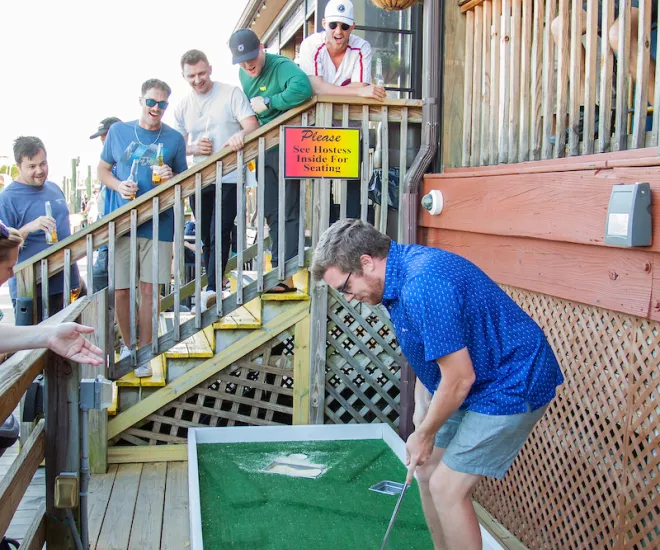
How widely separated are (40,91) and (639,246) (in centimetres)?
5331

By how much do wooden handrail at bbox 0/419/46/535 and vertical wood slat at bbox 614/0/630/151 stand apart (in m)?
2.70

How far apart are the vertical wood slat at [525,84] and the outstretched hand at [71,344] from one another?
2.63m

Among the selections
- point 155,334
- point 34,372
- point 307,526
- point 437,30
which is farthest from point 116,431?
point 437,30

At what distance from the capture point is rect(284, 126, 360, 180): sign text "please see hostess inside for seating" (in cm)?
513

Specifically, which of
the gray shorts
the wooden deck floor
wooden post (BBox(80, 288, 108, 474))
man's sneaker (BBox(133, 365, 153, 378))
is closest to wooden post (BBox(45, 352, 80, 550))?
the wooden deck floor

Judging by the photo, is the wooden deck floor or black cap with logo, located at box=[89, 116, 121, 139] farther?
black cap with logo, located at box=[89, 116, 121, 139]

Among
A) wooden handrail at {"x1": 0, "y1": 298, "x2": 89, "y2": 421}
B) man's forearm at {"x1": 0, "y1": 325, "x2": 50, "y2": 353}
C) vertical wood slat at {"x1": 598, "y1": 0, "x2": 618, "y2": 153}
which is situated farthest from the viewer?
vertical wood slat at {"x1": 598, "y1": 0, "x2": 618, "y2": 153}

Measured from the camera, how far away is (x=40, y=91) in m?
50.2

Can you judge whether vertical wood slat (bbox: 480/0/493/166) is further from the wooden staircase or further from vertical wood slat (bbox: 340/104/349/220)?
the wooden staircase

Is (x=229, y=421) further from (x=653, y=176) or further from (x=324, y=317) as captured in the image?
(x=653, y=176)

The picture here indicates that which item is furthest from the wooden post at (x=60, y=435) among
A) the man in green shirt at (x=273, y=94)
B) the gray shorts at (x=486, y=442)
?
the man in green shirt at (x=273, y=94)

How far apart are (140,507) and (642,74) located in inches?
144

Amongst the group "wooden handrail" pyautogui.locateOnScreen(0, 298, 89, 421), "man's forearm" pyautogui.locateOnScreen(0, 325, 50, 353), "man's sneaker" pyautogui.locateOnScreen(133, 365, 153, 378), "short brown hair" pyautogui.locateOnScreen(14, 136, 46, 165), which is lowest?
"man's sneaker" pyautogui.locateOnScreen(133, 365, 153, 378)

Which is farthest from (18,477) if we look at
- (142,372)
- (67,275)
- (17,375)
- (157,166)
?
(157,166)
